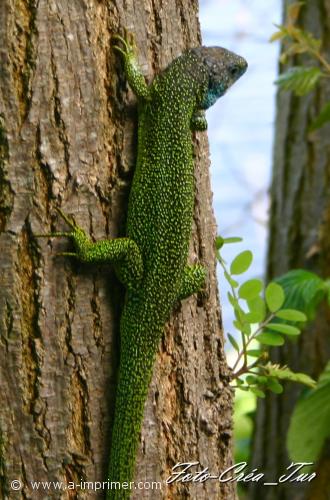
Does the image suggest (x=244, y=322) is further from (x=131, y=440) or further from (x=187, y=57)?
(x=187, y=57)

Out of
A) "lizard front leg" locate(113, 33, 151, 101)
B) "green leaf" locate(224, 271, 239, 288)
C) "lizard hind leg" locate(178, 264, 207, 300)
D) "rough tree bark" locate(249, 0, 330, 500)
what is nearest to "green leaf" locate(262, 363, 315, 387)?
"green leaf" locate(224, 271, 239, 288)

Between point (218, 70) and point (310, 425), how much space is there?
1.24 m

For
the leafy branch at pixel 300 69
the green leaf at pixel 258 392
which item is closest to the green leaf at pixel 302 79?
the leafy branch at pixel 300 69

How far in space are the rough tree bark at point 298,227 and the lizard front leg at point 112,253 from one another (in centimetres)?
185

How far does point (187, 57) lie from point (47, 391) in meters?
0.94

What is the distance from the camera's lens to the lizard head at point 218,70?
234 cm

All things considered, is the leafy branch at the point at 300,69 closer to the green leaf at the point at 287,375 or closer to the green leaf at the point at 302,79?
the green leaf at the point at 302,79

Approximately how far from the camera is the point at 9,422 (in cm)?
193

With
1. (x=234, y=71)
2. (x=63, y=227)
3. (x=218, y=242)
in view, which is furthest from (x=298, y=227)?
(x=63, y=227)

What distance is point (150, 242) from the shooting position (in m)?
2.11

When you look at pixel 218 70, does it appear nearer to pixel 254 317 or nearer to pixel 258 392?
pixel 254 317

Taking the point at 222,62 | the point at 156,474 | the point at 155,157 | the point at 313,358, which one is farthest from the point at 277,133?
the point at 156,474

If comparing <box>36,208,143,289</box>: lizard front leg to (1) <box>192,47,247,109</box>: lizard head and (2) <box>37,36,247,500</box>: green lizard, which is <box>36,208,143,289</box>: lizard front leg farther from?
(1) <box>192,47,247,109</box>: lizard head

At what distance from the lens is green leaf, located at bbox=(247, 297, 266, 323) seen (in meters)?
2.34
